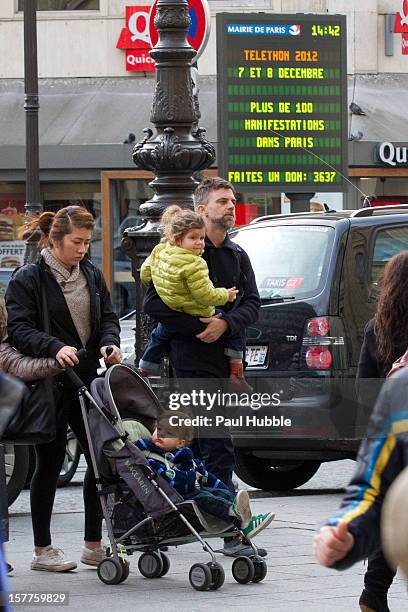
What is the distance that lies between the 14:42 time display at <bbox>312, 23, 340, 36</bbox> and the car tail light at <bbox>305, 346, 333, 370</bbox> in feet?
19.7

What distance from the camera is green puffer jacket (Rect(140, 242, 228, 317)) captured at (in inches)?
318

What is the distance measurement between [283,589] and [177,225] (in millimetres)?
1940

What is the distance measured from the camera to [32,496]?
7.90 m

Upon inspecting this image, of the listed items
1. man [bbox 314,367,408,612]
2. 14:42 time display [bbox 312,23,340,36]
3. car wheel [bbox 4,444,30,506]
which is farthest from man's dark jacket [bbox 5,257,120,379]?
14:42 time display [bbox 312,23,340,36]

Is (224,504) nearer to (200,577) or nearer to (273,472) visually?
(200,577)

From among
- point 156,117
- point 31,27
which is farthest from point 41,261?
point 31,27

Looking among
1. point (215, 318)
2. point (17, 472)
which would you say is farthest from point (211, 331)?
point (17, 472)

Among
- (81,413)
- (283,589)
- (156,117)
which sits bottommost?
(283,589)

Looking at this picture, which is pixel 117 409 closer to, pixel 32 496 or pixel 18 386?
pixel 32 496

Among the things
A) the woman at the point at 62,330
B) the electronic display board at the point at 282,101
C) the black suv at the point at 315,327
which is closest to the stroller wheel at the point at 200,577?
the woman at the point at 62,330

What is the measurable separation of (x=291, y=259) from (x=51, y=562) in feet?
12.3

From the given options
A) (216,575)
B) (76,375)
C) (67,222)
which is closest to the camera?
(216,575)

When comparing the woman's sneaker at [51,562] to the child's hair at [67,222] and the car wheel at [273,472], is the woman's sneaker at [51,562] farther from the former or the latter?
the car wheel at [273,472]

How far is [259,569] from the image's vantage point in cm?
758
